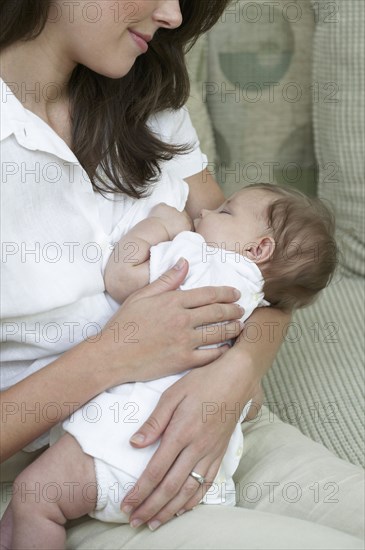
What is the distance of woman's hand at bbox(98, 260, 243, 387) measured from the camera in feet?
3.73

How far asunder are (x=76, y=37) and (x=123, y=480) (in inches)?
24.4

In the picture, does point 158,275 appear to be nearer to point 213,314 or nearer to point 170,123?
point 213,314

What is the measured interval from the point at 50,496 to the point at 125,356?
0.20m

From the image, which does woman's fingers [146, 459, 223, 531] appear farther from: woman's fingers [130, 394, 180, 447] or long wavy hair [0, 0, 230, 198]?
long wavy hair [0, 0, 230, 198]

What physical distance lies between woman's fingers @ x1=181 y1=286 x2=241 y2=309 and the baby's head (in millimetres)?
99

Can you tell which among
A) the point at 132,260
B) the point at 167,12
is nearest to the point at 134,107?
the point at 167,12

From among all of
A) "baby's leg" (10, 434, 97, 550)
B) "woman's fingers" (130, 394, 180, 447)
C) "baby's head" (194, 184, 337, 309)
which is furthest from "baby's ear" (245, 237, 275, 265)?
"baby's leg" (10, 434, 97, 550)

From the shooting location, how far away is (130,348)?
1138 mm

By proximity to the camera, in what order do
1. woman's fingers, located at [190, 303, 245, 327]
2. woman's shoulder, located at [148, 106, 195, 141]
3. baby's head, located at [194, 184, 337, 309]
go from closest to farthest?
woman's fingers, located at [190, 303, 245, 327], baby's head, located at [194, 184, 337, 309], woman's shoulder, located at [148, 106, 195, 141]

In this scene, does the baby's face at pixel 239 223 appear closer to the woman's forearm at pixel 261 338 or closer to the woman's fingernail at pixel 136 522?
the woman's forearm at pixel 261 338

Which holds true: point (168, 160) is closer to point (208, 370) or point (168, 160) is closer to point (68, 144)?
point (68, 144)

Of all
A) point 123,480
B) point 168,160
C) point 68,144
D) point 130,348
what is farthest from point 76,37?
point 123,480

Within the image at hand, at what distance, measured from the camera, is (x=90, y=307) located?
122 centimetres

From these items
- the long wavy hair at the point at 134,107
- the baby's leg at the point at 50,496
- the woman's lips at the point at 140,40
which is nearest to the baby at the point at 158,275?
the baby's leg at the point at 50,496
